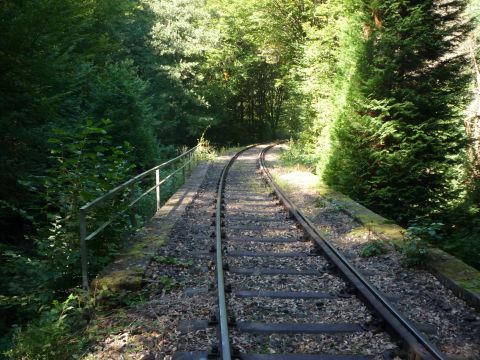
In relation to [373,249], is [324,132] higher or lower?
higher

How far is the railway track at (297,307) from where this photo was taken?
143 inches

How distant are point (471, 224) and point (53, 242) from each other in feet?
24.8

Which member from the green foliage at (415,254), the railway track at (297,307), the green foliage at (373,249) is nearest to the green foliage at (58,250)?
the railway track at (297,307)

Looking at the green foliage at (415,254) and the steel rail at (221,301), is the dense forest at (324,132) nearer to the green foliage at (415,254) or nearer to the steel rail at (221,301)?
the green foliage at (415,254)

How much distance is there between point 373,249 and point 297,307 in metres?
2.30

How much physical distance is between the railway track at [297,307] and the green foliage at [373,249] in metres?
0.55

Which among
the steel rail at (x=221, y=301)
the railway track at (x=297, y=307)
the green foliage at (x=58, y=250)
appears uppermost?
the green foliage at (x=58, y=250)

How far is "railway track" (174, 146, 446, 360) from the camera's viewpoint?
143 inches

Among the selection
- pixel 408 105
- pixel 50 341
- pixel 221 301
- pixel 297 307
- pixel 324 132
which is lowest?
pixel 297 307

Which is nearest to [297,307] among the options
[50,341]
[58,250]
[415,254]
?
[415,254]

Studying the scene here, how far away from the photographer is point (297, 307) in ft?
15.1

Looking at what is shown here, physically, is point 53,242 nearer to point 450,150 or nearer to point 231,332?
point 231,332

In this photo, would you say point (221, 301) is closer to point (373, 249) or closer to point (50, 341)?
point (50, 341)

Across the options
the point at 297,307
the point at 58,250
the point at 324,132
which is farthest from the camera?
the point at 324,132
